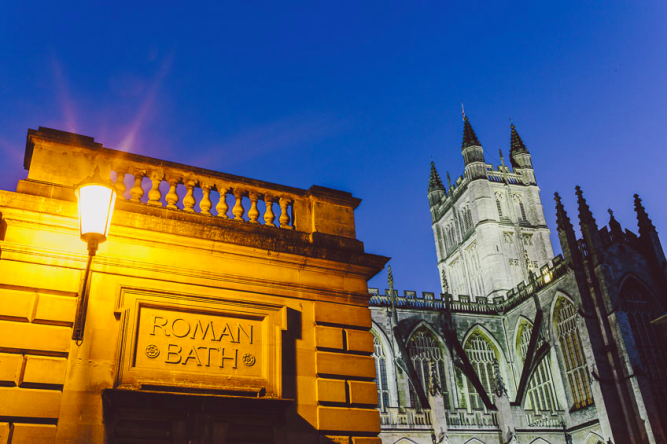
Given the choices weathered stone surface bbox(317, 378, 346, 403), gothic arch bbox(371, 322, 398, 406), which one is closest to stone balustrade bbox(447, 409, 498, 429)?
gothic arch bbox(371, 322, 398, 406)

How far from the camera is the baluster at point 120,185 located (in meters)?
7.04

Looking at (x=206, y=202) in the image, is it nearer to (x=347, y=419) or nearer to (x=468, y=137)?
(x=347, y=419)

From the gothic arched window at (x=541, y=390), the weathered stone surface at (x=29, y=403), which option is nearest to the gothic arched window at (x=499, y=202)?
the gothic arched window at (x=541, y=390)

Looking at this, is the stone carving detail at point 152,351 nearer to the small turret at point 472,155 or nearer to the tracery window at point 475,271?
the tracery window at point 475,271

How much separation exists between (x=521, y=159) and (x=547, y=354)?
2610 centimetres

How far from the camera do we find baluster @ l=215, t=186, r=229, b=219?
7578mm

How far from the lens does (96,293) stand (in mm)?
6305

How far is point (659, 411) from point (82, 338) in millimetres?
27937

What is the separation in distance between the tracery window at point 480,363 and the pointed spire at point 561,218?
8490 millimetres

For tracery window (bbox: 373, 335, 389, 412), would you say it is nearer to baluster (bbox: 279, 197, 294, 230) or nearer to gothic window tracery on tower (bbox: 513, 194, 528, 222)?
gothic window tracery on tower (bbox: 513, 194, 528, 222)

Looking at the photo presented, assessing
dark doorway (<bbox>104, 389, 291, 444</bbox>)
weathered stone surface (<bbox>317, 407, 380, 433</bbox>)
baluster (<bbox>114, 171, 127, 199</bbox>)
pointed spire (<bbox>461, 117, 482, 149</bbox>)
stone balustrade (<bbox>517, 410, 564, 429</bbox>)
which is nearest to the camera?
dark doorway (<bbox>104, 389, 291, 444</bbox>)

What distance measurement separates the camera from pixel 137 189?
23.5ft

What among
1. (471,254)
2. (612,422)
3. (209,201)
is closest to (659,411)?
(612,422)

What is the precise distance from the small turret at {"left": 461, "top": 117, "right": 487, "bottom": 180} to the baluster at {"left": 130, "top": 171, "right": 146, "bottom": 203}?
145ft
